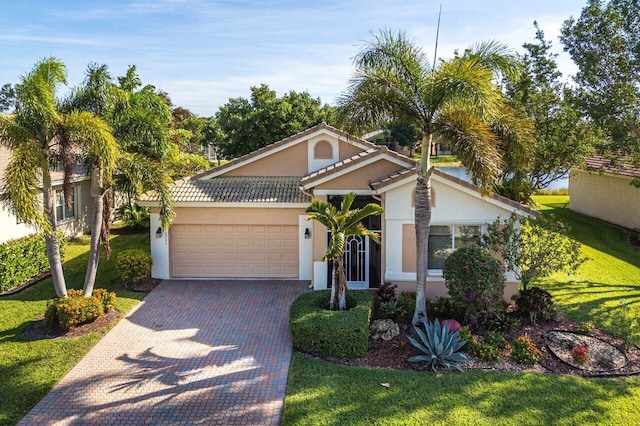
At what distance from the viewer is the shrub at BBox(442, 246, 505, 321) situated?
1231 cm

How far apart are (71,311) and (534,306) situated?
12661 mm

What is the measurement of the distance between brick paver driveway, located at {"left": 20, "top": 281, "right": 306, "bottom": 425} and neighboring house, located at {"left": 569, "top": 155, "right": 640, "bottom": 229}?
17110 millimetres

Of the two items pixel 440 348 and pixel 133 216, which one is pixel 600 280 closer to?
pixel 440 348

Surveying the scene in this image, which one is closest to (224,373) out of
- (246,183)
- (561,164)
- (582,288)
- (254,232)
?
(254,232)

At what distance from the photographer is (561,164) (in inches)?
765

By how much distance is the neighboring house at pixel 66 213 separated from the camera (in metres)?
19.9

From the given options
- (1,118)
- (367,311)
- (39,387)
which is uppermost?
(1,118)

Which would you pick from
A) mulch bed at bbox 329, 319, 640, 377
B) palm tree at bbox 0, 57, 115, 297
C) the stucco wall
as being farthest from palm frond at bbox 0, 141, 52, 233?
the stucco wall

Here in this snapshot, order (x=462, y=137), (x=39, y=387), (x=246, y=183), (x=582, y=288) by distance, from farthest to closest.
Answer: (x=246, y=183) → (x=582, y=288) → (x=462, y=137) → (x=39, y=387)

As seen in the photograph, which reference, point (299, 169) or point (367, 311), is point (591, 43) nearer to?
point (299, 169)

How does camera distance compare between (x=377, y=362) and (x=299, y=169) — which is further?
(x=299, y=169)

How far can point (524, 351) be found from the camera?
Answer: 1153cm

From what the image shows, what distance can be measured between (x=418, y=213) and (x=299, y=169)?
28.3 feet

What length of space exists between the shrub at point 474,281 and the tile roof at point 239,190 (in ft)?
21.6
